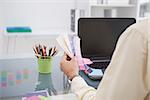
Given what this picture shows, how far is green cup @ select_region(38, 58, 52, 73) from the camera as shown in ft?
3.38

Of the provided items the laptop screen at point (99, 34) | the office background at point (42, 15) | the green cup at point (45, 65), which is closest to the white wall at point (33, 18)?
the office background at point (42, 15)

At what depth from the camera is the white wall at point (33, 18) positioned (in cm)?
272

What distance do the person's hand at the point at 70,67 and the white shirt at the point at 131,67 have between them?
35 centimetres

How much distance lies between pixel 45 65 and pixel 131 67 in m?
0.61

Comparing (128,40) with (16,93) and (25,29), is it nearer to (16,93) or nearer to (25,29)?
(16,93)

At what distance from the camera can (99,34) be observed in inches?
48.3

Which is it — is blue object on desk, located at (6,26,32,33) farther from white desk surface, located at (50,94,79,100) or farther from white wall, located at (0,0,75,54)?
white desk surface, located at (50,94,79,100)

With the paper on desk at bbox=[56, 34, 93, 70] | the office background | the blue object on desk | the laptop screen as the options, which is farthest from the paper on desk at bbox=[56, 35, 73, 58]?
the blue object on desk

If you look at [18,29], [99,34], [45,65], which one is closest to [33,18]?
[18,29]

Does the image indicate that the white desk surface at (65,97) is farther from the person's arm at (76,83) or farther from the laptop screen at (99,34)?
the laptop screen at (99,34)

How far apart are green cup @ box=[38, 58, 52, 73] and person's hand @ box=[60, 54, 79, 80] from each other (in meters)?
0.12

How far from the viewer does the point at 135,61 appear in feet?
1.58

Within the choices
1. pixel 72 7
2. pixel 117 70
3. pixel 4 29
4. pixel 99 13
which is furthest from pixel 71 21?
pixel 117 70

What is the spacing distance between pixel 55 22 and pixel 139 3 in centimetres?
111
